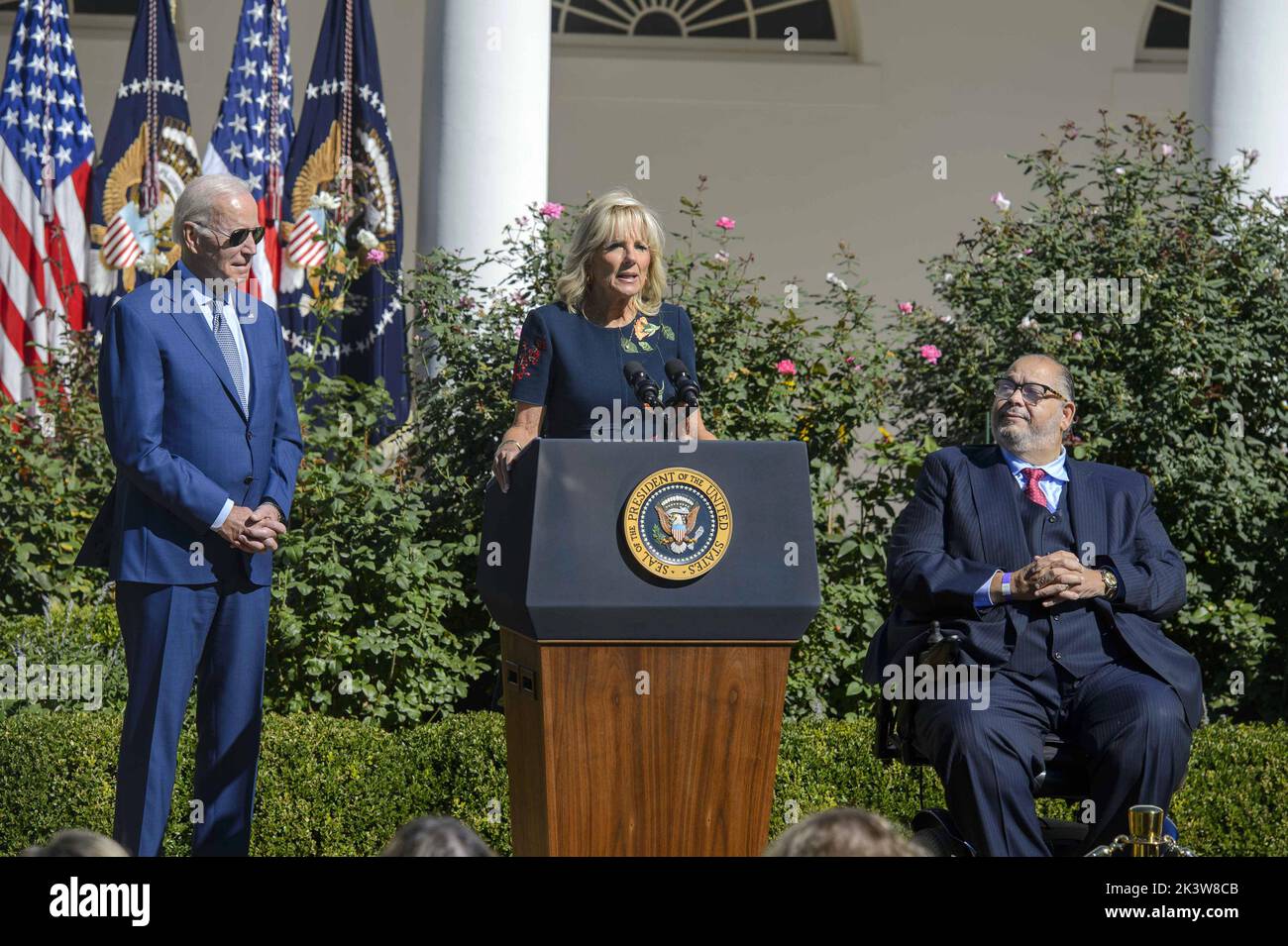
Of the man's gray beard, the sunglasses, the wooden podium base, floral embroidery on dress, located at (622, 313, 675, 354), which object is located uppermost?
the sunglasses

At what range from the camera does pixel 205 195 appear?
399 centimetres

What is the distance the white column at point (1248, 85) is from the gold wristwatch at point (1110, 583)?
3.78 meters

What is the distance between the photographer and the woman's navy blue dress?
412 cm

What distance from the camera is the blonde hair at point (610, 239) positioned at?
13.4 feet

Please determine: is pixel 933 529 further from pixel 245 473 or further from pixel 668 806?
pixel 245 473

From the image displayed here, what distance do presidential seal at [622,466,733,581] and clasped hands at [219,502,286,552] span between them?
3.30 feet

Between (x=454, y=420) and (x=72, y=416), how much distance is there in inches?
80.5

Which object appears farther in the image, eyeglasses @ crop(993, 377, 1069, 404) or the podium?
eyeglasses @ crop(993, 377, 1069, 404)

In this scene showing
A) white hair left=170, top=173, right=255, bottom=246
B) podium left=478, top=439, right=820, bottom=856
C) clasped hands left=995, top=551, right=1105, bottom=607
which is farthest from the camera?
clasped hands left=995, top=551, right=1105, bottom=607

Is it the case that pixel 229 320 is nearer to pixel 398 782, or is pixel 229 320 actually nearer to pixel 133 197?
pixel 398 782

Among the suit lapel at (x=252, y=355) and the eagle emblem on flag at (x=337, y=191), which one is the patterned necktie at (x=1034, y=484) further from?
the eagle emblem on flag at (x=337, y=191)

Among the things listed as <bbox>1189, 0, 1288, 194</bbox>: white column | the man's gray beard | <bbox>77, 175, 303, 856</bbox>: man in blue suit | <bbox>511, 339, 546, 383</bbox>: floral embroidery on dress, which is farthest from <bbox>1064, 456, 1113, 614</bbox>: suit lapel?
<bbox>1189, 0, 1288, 194</bbox>: white column

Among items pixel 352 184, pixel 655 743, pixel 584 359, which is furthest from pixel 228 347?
pixel 352 184

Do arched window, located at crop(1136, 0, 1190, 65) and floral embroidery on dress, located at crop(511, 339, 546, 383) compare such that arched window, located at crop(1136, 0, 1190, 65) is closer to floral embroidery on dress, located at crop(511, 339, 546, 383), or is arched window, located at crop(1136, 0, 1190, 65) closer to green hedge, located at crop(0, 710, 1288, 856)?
green hedge, located at crop(0, 710, 1288, 856)
